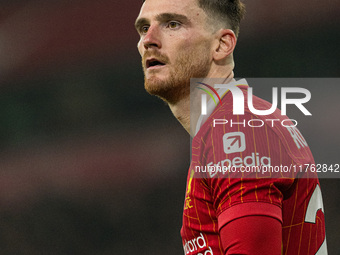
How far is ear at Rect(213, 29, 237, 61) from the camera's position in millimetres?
1836

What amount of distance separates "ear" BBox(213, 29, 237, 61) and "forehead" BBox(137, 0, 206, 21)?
0.10 m

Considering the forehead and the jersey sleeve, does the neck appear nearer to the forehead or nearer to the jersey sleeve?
the forehead

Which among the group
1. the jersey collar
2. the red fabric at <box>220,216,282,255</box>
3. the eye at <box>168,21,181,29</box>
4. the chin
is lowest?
the red fabric at <box>220,216,282,255</box>

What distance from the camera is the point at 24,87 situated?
192 inches

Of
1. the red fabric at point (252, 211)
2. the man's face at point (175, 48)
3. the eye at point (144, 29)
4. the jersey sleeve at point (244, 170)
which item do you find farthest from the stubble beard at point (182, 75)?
the red fabric at point (252, 211)

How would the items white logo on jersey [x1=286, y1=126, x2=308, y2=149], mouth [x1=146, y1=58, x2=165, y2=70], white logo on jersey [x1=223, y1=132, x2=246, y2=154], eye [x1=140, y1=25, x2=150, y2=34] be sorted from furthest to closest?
eye [x1=140, y1=25, x2=150, y2=34]
mouth [x1=146, y1=58, x2=165, y2=70]
white logo on jersey [x1=286, y1=126, x2=308, y2=149]
white logo on jersey [x1=223, y1=132, x2=246, y2=154]

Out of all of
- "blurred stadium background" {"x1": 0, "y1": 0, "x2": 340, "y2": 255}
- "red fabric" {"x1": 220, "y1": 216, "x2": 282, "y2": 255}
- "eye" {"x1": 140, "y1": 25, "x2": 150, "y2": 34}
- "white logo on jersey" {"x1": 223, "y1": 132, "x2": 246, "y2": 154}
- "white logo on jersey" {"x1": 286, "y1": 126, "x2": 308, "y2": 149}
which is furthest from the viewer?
"blurred stadium background" {"x1": 0, "y1": 0, "x2": 340, "y2": 255}

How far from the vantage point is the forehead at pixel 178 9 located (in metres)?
1.79

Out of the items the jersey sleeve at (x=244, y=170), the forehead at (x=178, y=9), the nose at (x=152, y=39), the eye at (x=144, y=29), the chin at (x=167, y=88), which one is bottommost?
the jersey sleeve at (x=244, y=170)

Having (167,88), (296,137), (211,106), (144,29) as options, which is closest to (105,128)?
(144,29)

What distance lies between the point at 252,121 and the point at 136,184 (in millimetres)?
3319

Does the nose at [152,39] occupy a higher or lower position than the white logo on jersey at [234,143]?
higher

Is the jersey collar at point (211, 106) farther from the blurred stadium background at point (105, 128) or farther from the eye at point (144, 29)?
the blurred stadium background at point (105, 128)

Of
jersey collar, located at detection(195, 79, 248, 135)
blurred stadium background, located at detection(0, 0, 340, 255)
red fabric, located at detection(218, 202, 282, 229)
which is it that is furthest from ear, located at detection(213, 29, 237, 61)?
blurred stadium background, located at detection(0, 0, 340, 255)
